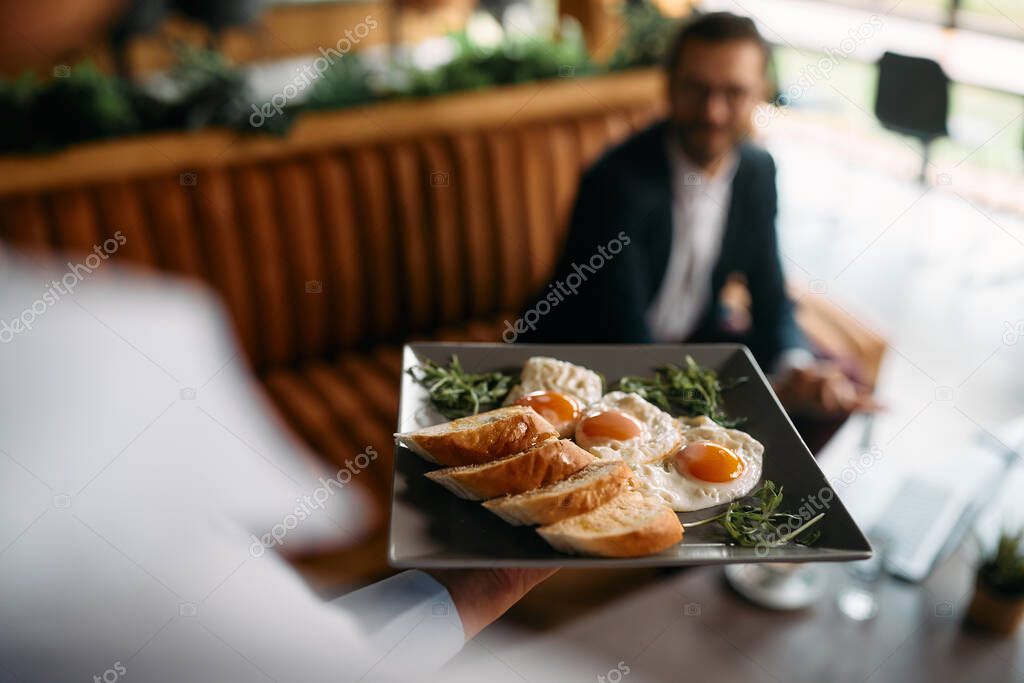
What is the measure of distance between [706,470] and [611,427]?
0.56ft

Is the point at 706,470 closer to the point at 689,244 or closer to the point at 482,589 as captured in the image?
the point at 482,589

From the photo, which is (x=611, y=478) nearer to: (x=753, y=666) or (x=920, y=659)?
(x=753, y=666)

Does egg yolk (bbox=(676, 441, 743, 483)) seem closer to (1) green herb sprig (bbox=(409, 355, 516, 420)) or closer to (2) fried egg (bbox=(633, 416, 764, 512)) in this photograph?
(2) fried egg (bbox=(633, 416, 764, 512))

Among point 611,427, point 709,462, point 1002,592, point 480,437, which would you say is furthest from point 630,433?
point 1002,592

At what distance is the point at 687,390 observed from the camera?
4.95 feet

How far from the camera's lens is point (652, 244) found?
280 cm

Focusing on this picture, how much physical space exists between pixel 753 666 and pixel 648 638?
0.24 meters

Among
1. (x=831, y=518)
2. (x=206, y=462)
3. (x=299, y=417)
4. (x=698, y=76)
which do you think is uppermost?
(x=698, y=76)

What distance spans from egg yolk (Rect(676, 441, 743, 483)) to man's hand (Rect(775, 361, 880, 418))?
1.18 m

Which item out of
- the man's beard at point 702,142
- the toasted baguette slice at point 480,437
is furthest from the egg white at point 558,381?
the man's beard at point 702,142

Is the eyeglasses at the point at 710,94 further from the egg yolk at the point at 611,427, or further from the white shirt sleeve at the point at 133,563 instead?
the white shirt sleeve at the point at 133,563

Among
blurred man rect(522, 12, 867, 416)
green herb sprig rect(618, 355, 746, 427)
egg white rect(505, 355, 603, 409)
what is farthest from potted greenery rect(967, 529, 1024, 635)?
egg white rect(505, 355, 603, 409)

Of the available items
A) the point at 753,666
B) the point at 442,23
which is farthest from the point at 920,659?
the point at 442,23

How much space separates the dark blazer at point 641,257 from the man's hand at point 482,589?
146 centimetres
